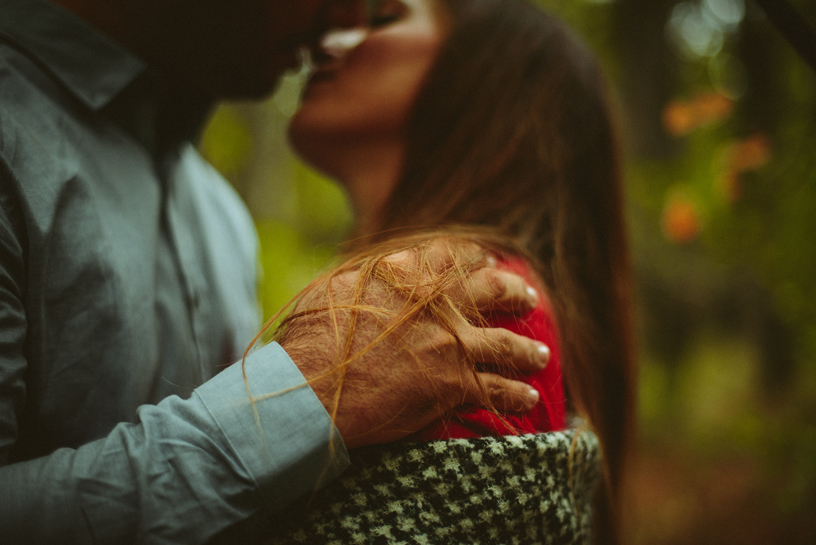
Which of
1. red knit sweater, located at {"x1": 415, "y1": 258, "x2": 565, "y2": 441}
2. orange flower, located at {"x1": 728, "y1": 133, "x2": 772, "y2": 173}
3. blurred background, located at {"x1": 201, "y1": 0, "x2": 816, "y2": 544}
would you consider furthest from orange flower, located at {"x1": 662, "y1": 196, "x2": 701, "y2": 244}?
red knit sweater, located at {"x1": 415, "y1": 258, "x2": 565, "y2": 441}

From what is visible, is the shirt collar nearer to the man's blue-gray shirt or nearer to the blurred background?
the man's blue-gray shirt

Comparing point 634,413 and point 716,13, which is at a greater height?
point 716,13

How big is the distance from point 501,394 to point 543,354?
15 centimetres

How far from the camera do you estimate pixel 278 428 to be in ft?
2.50

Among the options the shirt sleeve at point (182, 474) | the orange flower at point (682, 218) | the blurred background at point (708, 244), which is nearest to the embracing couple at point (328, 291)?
the shirt sleeve at point (182, 474)

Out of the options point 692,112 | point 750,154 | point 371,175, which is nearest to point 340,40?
point 371,175

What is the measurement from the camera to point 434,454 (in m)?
0.84

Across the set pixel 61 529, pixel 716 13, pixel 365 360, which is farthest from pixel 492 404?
pixel 716 13

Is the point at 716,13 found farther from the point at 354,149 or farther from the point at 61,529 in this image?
the point at 61,529

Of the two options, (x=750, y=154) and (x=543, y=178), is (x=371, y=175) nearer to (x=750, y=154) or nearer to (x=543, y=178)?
(x=543, y=178)

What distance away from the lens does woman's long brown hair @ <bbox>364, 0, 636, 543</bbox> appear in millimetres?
1312

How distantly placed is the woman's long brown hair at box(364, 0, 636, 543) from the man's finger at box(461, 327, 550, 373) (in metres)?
0.28

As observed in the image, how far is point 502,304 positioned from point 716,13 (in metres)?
4.79

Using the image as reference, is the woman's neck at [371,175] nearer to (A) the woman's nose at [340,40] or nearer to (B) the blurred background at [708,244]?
(B) the blurred background at [708,244]
